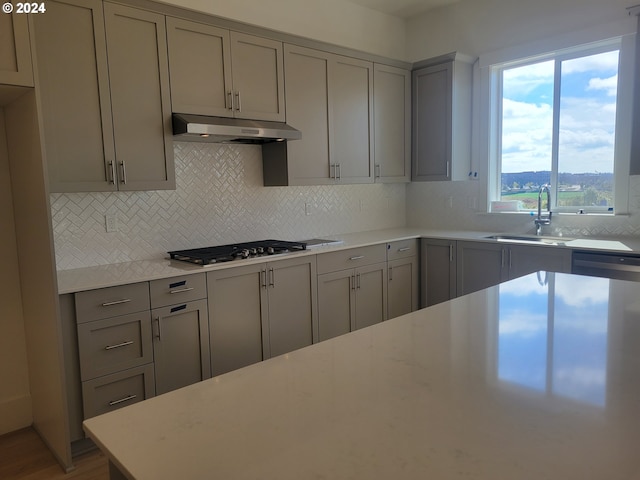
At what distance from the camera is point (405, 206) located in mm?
5180

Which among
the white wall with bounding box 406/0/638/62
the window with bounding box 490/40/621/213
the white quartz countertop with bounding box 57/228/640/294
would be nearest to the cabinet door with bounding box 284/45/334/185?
the white quartz countertop with bounding box 57/228/640/294

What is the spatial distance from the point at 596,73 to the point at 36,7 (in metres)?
3.89

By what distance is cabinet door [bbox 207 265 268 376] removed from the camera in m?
2.89

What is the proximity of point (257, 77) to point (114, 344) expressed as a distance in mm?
2034

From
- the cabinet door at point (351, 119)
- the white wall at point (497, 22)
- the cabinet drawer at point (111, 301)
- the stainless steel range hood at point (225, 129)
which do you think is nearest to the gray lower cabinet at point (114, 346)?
→ the cabinet drawer at point (111, 301)

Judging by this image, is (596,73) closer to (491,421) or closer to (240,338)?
(240,338)

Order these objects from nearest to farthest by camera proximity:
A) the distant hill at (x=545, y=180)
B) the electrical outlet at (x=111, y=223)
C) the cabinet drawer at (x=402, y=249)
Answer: the electrical outlet at (x=111, y=223) < the distant hill at (x=545, y=180) < the cabinet drawer at (x=402, y=249)

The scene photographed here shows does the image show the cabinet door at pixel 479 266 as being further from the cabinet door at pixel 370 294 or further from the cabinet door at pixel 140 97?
the cabinet door at pixel 140 97

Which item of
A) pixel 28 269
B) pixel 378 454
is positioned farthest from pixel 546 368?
pixel 28 269

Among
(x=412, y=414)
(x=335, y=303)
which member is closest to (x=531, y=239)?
(x=335, y=303)

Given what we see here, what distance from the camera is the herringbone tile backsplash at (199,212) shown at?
2.93 meters

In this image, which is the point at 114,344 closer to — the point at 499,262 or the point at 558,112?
the point at 499,262

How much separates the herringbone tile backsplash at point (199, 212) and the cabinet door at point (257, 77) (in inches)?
14.9

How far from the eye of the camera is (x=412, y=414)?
95 centimetres
